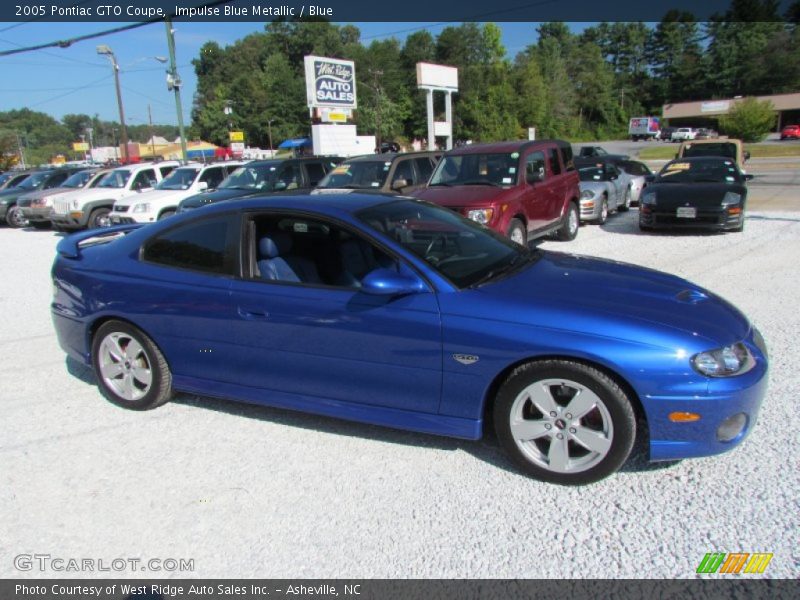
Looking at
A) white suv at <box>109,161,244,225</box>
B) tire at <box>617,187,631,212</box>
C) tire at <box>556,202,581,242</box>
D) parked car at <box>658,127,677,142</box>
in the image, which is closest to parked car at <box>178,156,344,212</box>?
white suv at <box>109,161,244,225</box>

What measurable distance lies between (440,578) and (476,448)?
1.13m

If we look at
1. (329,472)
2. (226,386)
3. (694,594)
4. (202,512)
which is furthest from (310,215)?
(694,594)

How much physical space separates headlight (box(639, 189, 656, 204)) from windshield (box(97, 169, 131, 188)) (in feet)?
42.4

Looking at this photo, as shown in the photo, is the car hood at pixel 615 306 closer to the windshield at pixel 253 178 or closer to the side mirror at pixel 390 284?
the side mirror at pixel 390 284

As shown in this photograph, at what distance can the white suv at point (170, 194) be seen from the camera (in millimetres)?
13383

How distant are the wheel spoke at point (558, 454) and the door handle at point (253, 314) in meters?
1.82

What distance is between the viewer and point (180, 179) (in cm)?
1474

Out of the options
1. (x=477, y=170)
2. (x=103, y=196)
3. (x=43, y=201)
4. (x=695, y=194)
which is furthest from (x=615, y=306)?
(x=43, y=201)

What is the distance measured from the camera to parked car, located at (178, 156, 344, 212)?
1251 centimetres

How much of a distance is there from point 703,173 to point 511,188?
4.83 meters

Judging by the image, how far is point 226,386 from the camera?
394 cm

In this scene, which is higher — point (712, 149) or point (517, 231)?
point (712, 149)

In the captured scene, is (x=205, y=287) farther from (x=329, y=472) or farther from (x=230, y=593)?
(x=230, y=593)

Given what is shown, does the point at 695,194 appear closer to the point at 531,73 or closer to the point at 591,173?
the point at 591,173
